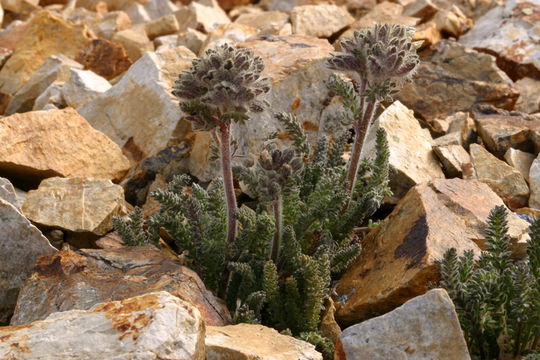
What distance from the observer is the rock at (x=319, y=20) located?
7.78 m

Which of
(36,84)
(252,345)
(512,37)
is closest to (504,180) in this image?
(252,345)

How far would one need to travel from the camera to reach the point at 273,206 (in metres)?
3.72

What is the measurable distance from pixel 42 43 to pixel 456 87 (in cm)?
521

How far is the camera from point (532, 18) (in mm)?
7805

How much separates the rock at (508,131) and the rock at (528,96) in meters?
0.75

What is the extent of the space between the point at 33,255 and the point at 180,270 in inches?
38.7

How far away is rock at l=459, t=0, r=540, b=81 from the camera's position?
716 centimetres

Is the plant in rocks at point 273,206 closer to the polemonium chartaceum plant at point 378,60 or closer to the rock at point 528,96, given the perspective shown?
the polemonium chartaceum plant at point 378,60

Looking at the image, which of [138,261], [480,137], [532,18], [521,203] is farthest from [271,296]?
[532,18]

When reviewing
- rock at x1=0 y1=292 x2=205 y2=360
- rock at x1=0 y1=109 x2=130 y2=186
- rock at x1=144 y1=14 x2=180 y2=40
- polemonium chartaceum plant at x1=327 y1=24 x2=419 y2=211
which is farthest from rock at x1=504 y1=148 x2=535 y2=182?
rock at x1=144 y1=14 x2=180 y2=40

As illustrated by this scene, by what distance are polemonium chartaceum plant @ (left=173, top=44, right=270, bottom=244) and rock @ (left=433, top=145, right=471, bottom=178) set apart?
7.50 ft

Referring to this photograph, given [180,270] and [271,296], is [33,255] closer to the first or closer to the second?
[180,270]

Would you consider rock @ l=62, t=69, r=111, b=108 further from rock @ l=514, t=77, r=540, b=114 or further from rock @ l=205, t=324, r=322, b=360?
rock @ l=514, t=77, r=540, b=114

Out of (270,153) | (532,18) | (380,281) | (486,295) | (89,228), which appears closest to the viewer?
(486,295)
